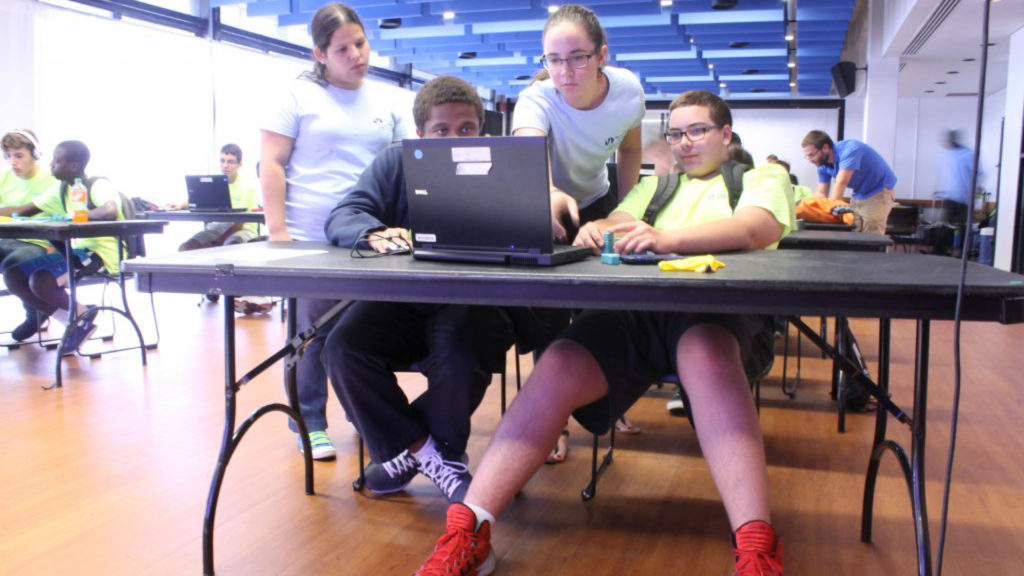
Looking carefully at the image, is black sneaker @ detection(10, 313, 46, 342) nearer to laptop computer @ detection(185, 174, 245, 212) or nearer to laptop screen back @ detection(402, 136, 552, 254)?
laptop computer @ detection(185, 174, 245, 212)

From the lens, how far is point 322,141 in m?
2.30

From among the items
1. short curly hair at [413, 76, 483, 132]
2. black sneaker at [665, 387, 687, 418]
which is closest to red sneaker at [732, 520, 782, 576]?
short curly hair at [413, 76, 483, 132]

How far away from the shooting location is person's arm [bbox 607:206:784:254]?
5.06 ft

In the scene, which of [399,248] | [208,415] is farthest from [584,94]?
[208,415]

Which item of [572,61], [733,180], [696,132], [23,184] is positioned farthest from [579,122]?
[23,184]

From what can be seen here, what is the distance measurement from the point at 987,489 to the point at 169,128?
6.53 meters

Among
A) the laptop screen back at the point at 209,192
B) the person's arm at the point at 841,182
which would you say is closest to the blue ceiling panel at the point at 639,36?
the laptop screen back at the point at 209,192

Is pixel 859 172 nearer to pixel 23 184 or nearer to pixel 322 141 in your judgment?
pixel 322 141

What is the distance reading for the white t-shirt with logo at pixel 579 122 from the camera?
205 cm

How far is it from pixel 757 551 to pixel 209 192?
15.6 ft

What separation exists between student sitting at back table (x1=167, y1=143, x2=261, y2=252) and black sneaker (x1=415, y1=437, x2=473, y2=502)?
3.97 metres

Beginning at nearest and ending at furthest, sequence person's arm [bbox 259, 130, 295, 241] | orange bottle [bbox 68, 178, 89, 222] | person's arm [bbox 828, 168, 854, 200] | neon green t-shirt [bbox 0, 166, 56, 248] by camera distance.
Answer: person's arm [bbox 259, 130, 295, 241]
orange bottle [bbox 68, 178, 89, 222]
neon green t-shirt [bbox 0, 166, 56, 248]
person's arm [bbox 828, 168, 854, 200]

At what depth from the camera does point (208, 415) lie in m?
2.70

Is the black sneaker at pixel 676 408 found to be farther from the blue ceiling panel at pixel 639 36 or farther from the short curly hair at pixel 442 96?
the blue ceiling panel at pixel 639 36
